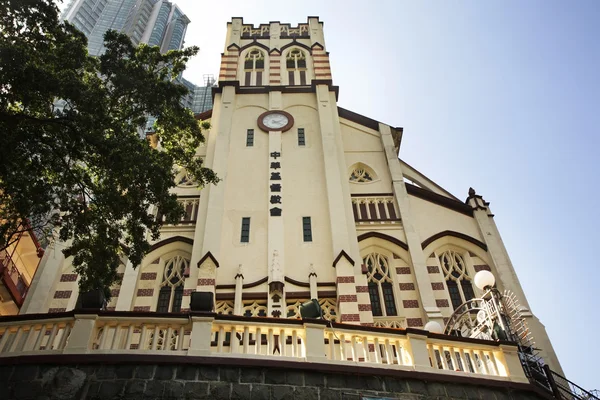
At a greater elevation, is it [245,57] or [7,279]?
[245,57]

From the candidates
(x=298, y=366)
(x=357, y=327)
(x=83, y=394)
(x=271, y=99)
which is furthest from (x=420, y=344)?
(x=271, y=99)

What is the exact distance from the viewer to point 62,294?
1638 cm

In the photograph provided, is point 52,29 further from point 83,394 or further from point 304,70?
point 304,70

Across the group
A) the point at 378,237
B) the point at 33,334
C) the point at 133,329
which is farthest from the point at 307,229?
the point at 33,334

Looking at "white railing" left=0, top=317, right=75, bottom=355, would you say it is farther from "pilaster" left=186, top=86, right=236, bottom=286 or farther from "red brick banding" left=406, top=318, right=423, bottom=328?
"red brick banding" left=406, top=318, right=423, bottom=328

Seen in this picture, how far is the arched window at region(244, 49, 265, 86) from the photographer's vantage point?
25.2 meters

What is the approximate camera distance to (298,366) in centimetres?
885

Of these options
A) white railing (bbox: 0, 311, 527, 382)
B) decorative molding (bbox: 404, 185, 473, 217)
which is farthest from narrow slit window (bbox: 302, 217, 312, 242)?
white railing (bbox: 0, 311, 527, 382)

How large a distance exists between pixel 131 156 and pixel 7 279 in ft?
30.6

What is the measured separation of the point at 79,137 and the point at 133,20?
8615 centimetres

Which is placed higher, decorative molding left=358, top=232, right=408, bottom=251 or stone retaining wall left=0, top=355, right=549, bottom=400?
decorative molding left=358, top=232, right=408, bottom=251

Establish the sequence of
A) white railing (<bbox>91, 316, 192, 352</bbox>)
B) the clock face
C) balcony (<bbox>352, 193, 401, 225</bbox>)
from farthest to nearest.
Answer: the clock face → balcony (<bbox>352, 193, 401, 225</bbox>) → white railing (<bbox>91, 316, 192, 352</bbox>)

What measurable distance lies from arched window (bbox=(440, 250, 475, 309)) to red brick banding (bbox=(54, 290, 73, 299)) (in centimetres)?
1300

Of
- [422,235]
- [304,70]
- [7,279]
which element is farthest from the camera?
[304,70]
